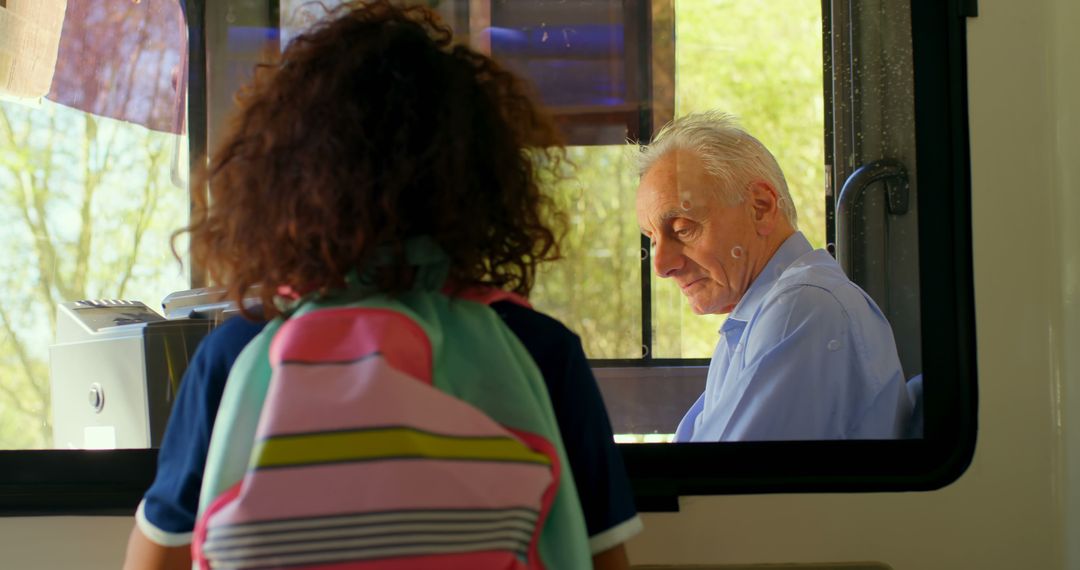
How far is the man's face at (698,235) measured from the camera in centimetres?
239

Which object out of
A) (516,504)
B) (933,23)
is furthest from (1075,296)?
(516,504)

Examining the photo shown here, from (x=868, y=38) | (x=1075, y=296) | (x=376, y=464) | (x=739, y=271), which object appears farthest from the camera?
(x=739, y=271)

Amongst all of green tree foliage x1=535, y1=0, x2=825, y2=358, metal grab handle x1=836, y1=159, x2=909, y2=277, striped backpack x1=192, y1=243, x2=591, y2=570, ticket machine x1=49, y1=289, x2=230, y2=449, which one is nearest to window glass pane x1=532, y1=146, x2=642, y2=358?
green tree foliage x1=535, y1=0, x2=825, y2=358

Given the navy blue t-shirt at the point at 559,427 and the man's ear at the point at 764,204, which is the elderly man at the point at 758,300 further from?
the navy blue t-shirt at the point at 559,427

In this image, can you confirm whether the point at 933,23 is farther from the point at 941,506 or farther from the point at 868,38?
the point at 941,506

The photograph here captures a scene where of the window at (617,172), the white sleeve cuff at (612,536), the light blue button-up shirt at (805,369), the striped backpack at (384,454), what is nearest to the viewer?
the striped backpack at (384,454)

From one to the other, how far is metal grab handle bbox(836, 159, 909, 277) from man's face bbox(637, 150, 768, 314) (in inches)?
12.5

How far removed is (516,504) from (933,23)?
44.3 inches

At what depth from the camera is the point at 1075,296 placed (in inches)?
60.3

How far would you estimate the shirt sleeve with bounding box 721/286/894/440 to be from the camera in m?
1.80

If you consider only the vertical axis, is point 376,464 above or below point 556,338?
below

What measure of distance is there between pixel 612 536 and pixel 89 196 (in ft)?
4.90

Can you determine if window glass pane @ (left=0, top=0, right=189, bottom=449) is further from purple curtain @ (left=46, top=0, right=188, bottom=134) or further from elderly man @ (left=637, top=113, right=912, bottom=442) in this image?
elderly man @ (left=637, top=113, right=912, bottom=442)

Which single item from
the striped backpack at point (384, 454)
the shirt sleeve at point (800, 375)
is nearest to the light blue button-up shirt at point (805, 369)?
the shirt sleeve at point (800, 375)
